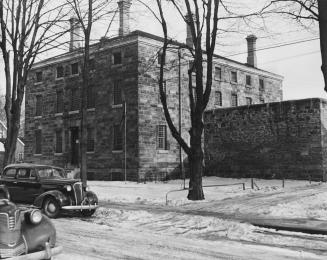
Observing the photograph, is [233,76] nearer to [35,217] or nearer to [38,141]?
[38,141]

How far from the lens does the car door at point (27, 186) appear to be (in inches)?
566

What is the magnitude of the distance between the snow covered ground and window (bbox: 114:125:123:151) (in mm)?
13617

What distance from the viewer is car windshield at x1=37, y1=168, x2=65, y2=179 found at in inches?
575

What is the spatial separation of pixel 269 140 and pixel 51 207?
1973cm

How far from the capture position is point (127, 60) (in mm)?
32219

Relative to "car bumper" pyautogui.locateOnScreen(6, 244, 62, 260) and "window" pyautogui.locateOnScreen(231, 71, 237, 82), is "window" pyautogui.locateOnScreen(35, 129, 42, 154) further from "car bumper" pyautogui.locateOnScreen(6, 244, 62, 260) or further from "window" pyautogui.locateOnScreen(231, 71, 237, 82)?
"car bumper" pyautogui.locateOnScreen(6, 244, 62, 260)

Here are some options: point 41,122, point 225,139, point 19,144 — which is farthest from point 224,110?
point 19,144

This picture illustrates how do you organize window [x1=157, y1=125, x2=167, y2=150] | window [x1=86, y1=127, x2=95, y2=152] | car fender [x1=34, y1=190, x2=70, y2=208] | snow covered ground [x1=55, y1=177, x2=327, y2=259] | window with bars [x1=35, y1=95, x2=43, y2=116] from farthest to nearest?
window with bars [x1=35, y1=95, x2=43, y2=116] < window [x1=86, y1=127, x2=95, y2=152] < window [x1=157, y1=125, x2=167, y2=150] < car fender [x1=34, y1=190, x2=70, y2=208] < snow covered ground [x1=55, y1=177, x2=327, y2=259]

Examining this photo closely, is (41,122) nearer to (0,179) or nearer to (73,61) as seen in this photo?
(73,61)

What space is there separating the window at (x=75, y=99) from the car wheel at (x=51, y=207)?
74.3ft

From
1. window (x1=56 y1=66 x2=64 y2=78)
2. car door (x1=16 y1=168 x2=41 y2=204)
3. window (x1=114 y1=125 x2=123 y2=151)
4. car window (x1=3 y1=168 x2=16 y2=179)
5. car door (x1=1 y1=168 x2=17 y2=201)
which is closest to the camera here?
car door (x1=16 y1=168 x2=41 y2=204)

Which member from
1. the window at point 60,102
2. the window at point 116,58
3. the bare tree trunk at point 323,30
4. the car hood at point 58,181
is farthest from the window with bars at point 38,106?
the bare tree trunk at point 323,30

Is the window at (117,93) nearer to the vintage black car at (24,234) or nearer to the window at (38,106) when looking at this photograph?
the window at (38,106)

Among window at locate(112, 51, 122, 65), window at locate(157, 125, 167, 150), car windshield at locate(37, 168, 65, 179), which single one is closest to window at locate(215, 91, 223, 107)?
window at locate(157, 125, 167, 150)
